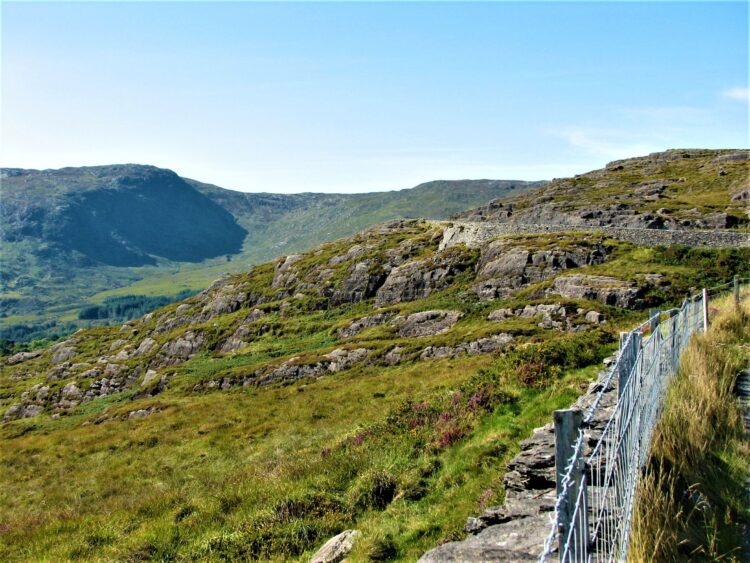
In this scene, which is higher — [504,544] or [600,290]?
[600,290]

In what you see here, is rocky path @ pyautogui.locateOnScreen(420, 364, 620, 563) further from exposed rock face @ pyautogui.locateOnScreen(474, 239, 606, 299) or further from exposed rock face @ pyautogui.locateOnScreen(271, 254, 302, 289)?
exposed rock face @ pyautogui.locateOnScreen(271, 254, 302, 289)

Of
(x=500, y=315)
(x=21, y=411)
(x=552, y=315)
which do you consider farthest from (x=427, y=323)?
(x=21, y=411)

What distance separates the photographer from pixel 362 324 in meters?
Result: 69.3

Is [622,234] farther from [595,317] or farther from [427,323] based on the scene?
[427,323]

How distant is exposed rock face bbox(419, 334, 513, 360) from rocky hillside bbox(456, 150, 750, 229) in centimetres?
4979

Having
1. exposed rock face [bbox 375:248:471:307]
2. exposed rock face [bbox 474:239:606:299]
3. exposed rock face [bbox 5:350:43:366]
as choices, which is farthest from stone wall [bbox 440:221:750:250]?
exposed rock face [bbox 5:350:43:366]

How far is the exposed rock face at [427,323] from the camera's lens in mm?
58216

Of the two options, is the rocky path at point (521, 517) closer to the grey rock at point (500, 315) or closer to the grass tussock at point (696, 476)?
the grass tussock at point (696, 476)

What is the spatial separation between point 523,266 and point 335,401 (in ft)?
113

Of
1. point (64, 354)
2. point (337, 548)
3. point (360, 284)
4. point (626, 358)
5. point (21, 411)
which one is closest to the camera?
point (626, 358)

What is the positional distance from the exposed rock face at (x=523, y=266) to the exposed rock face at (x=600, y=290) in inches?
220

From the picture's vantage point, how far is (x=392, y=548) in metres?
11.2

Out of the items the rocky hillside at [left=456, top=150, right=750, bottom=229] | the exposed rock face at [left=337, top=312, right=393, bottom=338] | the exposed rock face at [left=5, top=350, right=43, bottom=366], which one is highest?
the rocky hillside at [left=456, top=150, right=750, bottom=229]

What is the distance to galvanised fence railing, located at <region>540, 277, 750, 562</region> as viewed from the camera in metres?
5.25
